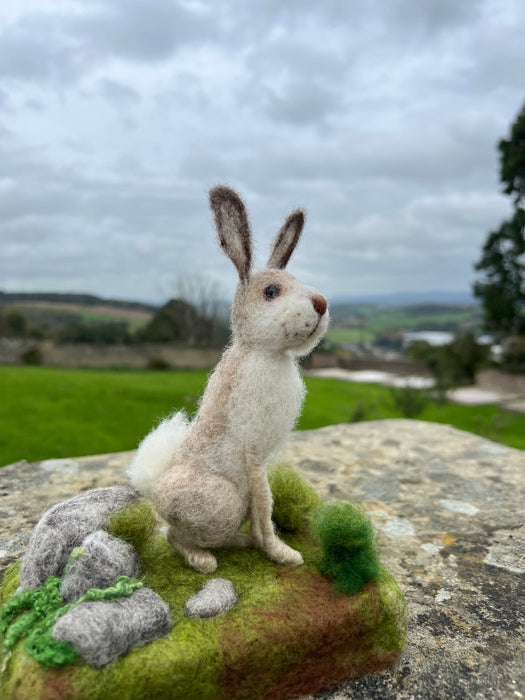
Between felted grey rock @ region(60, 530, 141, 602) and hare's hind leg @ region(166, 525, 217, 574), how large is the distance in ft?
1.23

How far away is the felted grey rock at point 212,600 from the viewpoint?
2.01 meters

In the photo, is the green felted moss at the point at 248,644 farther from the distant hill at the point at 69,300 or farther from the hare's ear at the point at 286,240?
the distant hill at the point at 69,300

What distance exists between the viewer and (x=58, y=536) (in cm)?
212

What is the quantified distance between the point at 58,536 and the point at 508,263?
17.5 meters

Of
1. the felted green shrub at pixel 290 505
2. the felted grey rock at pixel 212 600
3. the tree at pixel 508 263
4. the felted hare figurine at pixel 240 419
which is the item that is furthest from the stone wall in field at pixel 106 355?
the felted grey rock at pixel 212 600

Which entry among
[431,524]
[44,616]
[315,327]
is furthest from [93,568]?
[431,524]

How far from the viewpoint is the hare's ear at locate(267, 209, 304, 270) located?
8.03ft

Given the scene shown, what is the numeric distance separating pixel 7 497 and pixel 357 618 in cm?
287

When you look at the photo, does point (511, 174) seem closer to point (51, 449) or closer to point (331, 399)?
point (331, 399)

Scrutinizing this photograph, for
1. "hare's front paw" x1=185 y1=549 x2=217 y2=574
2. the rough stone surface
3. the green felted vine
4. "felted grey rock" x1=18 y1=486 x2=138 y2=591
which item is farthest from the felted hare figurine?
the rough stone surface

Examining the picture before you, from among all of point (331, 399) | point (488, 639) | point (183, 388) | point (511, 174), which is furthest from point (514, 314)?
point (488, 639)

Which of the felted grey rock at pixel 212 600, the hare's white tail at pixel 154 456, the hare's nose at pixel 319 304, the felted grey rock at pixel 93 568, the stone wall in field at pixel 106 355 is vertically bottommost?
the stone wall in field at pixel 106 355

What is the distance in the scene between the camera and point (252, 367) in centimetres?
231

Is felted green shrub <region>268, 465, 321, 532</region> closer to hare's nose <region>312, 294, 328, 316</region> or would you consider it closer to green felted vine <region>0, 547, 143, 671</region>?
green felted vine <region>0, 547, 143, 671</region>
